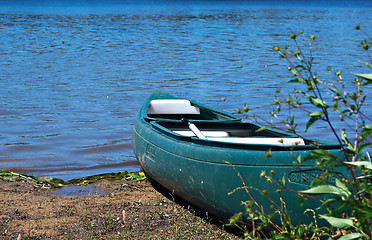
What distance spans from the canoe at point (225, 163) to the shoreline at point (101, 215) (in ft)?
0.83

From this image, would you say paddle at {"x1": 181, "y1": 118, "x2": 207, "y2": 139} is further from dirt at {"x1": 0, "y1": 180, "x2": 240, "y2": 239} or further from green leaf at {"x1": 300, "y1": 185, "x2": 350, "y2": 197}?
green leaf at {"x1": 300, "y1": 185, "x2": 350, "y2": 197}

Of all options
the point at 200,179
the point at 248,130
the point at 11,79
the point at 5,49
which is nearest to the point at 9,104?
the point at 11,79

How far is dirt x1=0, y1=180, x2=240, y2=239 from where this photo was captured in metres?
5.12

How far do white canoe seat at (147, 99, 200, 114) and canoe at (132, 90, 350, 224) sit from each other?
0.71m

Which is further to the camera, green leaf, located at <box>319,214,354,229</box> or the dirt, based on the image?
the dirt

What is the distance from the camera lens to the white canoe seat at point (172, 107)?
26.4ft

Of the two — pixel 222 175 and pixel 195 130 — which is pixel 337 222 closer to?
pixel 222 175

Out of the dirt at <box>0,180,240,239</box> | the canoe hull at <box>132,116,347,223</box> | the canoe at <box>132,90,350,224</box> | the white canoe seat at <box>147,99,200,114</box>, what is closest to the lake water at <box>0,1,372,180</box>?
the white canoe seat at <box>147,99,200,114</box>

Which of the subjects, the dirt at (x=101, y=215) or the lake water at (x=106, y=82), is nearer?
the dirt at (x=101, y=215)

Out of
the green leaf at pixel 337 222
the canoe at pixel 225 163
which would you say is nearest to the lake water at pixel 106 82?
the canoe at pixel 225 163

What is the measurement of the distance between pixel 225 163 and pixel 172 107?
330cm

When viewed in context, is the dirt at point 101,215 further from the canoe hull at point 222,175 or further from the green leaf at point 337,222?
the green leaf at point 337,222

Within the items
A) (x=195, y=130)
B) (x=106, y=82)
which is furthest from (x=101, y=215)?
(x=106, y=82)

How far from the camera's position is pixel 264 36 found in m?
32.7
